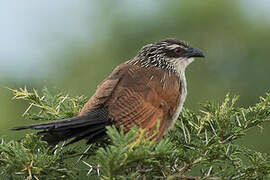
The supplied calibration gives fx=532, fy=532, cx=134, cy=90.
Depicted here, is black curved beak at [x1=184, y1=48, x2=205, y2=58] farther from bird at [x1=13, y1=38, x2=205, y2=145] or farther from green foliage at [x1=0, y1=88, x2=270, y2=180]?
green foliage at [x1=0, y1=88, x2=270, y2=180]

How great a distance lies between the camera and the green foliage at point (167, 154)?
8.79ft

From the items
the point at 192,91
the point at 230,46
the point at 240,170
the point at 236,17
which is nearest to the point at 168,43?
the point at 240,170

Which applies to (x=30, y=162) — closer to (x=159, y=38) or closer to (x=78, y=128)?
(x=78, y=128)

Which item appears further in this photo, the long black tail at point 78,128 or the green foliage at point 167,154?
the long black tail at point 78,128

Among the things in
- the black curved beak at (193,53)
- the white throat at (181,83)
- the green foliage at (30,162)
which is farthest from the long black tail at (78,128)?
the black curved beak at (193,53)

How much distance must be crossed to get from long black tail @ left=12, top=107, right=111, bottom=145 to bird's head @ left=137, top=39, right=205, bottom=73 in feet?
4.58

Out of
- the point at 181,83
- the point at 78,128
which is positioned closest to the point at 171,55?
the point at 181,83

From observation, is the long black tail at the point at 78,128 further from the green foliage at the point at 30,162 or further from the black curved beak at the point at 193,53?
the black curved beak at the point at 193,53

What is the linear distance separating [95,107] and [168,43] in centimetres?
157

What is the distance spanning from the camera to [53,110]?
4.05m

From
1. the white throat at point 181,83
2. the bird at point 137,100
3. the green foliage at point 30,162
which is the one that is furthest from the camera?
the white throat at point 181,83

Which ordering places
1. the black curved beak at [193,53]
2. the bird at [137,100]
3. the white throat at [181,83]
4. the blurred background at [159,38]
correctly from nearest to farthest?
the bird at [137,100] < the white throat at [181,83] < the black curved beak at [193,53] < the blurred background at [159,38]

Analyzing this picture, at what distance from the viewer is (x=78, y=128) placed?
3.54 meters

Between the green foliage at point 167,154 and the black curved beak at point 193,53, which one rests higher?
the black curved beak at point 193,53
